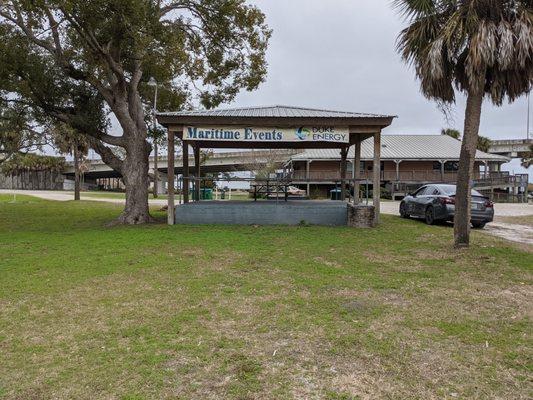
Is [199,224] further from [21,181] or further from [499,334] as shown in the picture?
[21,181]

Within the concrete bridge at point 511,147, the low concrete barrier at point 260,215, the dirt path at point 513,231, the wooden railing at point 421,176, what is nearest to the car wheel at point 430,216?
the dirt path at point 513,231

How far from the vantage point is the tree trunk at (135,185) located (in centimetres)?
1455

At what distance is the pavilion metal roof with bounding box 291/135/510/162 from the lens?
4247 cm

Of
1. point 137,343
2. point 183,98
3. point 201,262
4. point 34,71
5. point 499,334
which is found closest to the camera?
point 137,343

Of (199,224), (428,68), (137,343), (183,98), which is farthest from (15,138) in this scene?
(137,343)

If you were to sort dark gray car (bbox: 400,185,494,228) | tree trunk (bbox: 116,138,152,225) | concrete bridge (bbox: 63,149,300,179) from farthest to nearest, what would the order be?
1. concrete bridge (bbox: 63,149,300,179)
2. dark gray car (bbox: 400,185,494,228)
3. tree trunk (bbox: 116,138,152,225)

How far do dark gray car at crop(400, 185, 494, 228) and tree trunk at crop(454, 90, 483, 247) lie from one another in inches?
208

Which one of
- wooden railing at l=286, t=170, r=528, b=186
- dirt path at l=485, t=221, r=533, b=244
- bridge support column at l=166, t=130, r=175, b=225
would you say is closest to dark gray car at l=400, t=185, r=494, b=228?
dirt path at l=485, t=221, r=533, b=244

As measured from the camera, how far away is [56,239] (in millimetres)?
10820

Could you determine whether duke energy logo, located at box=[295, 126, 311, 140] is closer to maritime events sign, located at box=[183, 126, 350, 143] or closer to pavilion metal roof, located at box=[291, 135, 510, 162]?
maritime events sign, located at box=[183, 126, 350, 143]

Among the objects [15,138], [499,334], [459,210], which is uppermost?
[15,138]

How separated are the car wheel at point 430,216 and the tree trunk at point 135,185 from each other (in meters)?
9.49

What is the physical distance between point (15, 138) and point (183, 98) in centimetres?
1044

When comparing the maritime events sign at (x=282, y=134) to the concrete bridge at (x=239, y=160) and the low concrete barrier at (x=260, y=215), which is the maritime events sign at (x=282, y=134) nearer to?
the low concrete barrier at (x=260, y=215)
